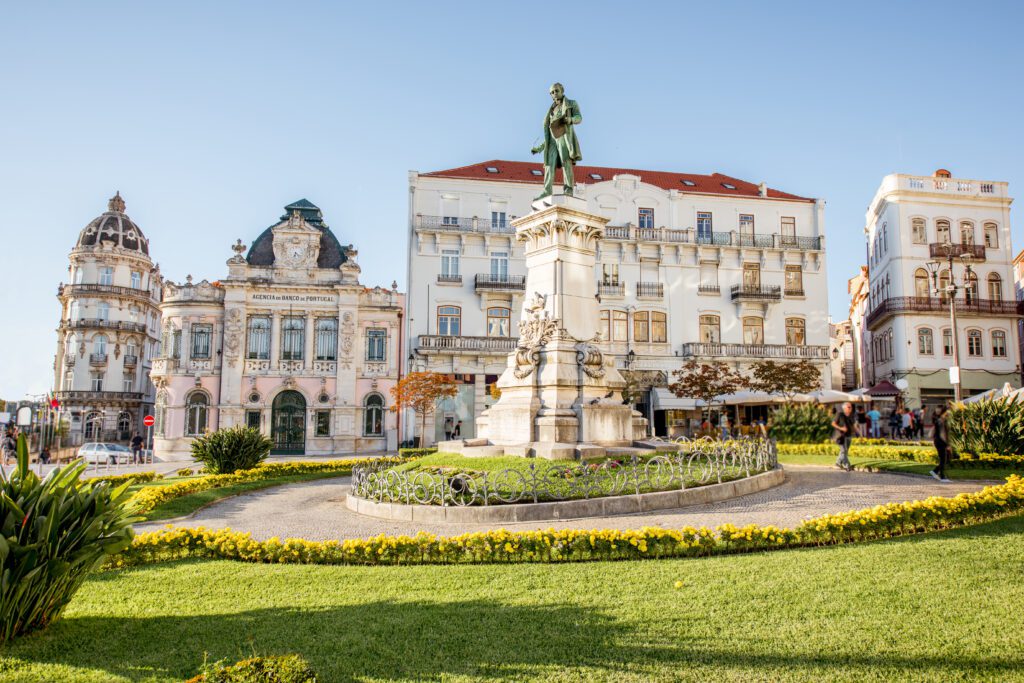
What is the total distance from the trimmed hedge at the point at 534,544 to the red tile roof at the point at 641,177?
111ft

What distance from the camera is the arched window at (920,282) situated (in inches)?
1587

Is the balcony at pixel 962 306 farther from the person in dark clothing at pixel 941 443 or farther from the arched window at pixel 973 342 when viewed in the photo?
the person in dark clothing at pixel 941 443

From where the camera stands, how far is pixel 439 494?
1111 centimetres

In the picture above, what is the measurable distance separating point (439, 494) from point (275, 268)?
31631mm

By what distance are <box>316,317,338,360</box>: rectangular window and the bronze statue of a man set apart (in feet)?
84.2

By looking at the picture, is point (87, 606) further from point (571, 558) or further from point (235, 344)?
point (235, 344)

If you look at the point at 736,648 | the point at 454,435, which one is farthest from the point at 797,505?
the point at 454,435

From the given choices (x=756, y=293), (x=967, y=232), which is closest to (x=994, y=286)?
(x=967, y=232)

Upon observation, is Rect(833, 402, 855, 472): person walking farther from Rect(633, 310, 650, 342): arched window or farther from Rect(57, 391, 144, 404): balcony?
Rect(57, 391, 144, 404): balcony

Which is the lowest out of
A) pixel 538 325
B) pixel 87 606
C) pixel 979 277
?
pixel 87 606

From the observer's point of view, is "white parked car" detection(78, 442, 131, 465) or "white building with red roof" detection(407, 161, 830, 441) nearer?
"white parked car" detection(78, 442, 131, 465)

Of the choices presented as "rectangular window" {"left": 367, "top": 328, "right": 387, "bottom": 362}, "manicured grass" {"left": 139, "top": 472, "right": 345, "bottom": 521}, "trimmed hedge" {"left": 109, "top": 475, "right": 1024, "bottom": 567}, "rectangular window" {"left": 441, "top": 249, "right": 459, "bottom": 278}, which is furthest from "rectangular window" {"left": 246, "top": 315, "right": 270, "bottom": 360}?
"trimmed hedge" {"left": 109, "top": 475, "right": 1024, "bottom": 567}

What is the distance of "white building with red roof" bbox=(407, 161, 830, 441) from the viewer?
38.6m

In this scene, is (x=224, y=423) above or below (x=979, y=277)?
below
